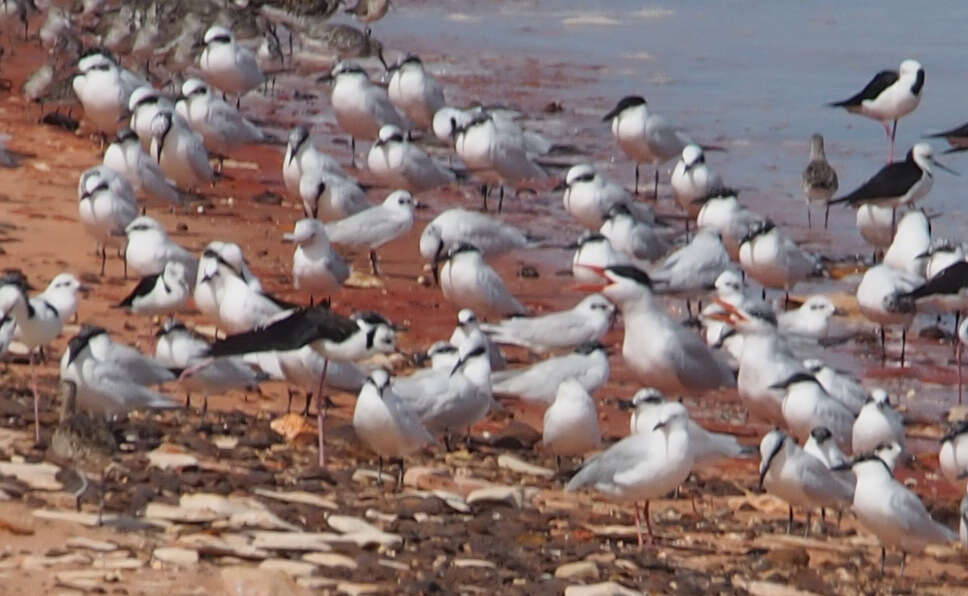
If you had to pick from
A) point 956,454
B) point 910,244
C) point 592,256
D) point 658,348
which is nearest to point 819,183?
point 910,244

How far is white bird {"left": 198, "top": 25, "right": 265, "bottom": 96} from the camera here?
20234mm

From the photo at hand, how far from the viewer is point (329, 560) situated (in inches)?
327

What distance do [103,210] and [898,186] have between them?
5.99 metres

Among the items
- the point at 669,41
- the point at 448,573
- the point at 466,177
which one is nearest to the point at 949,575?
the point at 448,573

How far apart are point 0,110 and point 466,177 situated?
14.0 ft

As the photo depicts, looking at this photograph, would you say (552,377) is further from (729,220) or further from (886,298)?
(729,220)

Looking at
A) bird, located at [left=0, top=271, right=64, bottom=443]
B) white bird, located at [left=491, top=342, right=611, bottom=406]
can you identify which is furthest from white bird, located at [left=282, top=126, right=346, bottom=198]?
bird, located at [left=0, top=271, right=64, bottom=443]

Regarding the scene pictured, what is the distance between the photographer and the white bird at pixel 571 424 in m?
10.8

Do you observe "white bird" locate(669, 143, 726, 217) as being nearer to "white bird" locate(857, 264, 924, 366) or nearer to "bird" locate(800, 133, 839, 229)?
"bird" locate(800, 133, 839, 229)

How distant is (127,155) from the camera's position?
52.2 feet

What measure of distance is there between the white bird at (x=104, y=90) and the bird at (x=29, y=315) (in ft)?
24.3

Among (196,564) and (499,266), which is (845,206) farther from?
(196,564)

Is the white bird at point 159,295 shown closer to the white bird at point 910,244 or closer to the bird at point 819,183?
the white bird at point 910,244

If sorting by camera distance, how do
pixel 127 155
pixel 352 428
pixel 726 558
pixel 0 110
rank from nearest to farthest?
pixel 726 558, pixel 352 428, pixel 127 155, pixel 0 110
